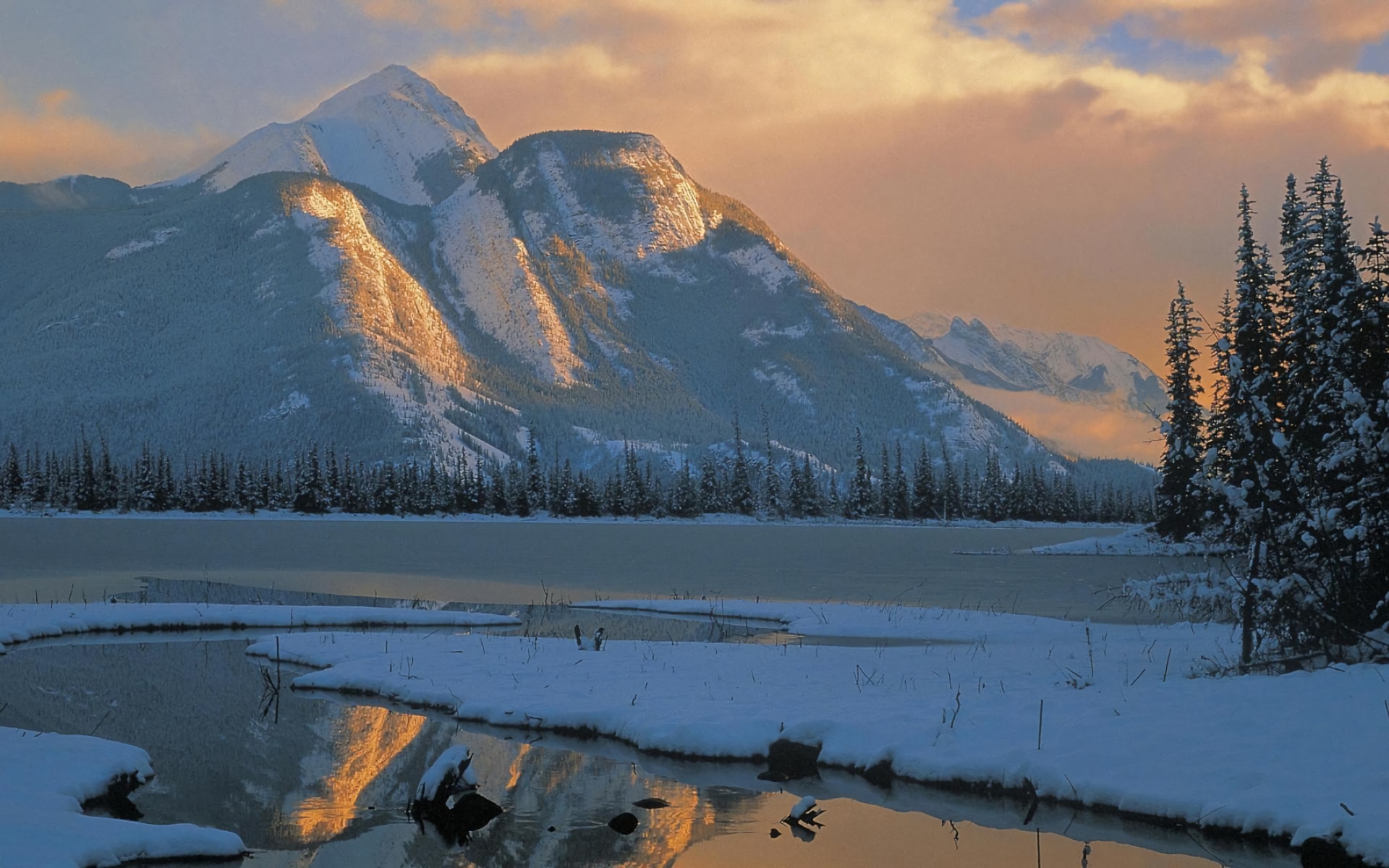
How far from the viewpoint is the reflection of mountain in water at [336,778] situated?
15.3 meters

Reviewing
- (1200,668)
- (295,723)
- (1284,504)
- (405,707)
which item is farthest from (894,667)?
(295,723)

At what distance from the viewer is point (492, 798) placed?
1745 centimetres

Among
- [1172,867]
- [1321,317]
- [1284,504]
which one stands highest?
[1321,317]

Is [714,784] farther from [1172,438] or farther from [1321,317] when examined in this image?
[1172,438]

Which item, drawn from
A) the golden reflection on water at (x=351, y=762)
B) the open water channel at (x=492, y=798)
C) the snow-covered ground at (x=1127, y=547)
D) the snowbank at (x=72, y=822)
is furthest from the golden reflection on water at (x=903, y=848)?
the snow-covered ground at (x=1127, y=547)

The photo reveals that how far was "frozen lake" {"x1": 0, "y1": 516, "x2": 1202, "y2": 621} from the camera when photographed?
52.8 meters

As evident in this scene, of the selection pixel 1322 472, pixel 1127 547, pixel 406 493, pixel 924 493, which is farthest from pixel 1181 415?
pixel 406 493

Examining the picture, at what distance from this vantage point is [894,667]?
87.9 feet

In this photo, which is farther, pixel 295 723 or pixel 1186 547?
pixel 1186 547

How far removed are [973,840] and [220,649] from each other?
2337 centimetres

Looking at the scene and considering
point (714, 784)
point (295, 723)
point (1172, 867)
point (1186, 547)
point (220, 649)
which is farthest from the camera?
point (1186, 547)

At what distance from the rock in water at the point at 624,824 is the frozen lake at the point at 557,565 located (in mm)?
31310

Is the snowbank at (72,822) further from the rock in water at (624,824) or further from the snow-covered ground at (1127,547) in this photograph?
the snow-covered ground at (1127,547)

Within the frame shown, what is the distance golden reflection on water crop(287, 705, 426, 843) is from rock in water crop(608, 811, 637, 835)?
3573mm
